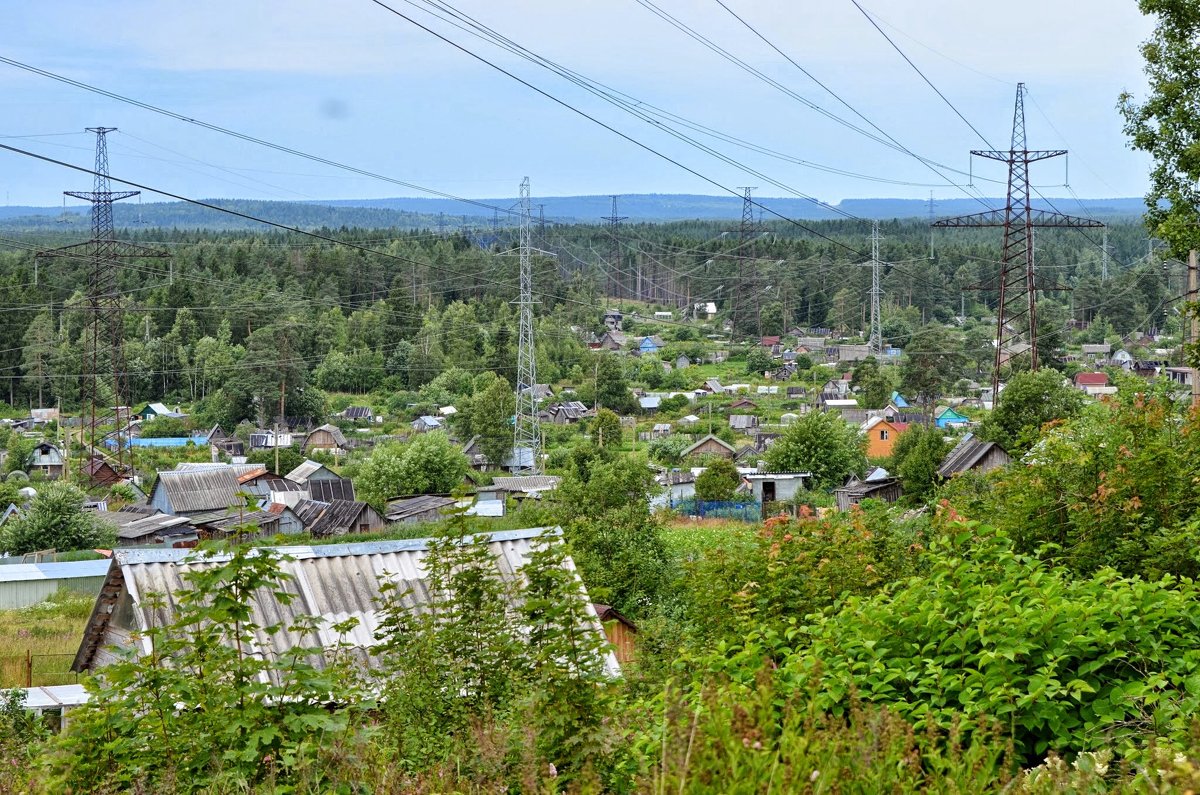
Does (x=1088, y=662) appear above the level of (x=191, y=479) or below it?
above

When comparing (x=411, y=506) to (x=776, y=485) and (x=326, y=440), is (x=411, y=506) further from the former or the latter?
(x=326, y=440)

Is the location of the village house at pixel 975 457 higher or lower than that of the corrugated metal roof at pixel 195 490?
higher

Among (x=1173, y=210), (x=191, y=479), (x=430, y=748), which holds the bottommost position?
(x=191, y=479)

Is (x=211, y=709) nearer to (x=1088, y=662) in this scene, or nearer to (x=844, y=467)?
(x=1088, y=662)

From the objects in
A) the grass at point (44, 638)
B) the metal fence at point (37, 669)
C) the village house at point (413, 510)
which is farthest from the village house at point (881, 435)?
the metal fence at point (37, 669)

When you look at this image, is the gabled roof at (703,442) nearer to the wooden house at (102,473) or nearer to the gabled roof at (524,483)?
the gabled roof at (524,483)

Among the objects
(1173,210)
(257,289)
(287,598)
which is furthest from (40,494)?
(257,289)

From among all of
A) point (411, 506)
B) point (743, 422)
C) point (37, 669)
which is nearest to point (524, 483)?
→ point (411, 506)
